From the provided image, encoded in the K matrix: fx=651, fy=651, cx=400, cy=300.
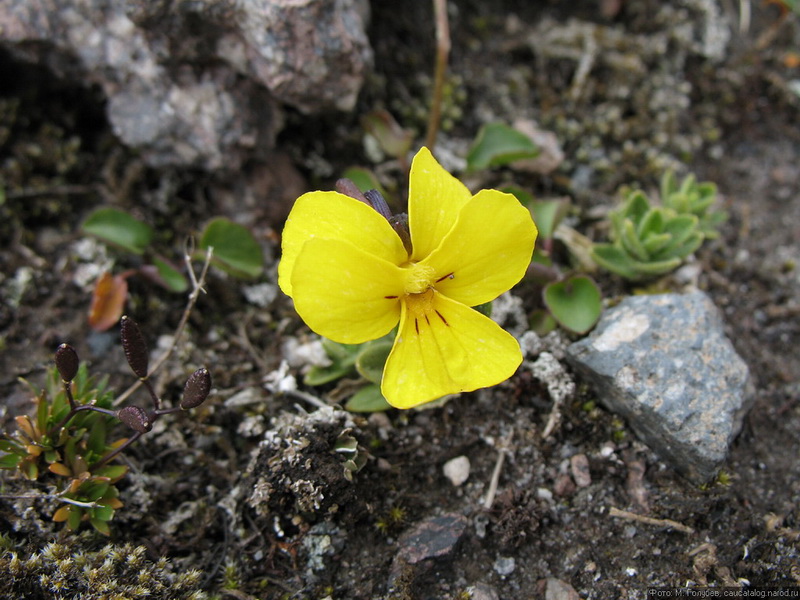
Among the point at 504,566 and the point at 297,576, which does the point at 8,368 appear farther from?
the point at 504,566

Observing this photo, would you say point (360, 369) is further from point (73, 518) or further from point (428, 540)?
point (73, 518)

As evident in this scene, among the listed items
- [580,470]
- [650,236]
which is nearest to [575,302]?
[650,236]

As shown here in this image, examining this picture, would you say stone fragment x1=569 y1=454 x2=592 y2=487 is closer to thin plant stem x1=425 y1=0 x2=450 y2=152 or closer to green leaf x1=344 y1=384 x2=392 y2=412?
green leaf x1=344 y1=384 x2=392 y2=412

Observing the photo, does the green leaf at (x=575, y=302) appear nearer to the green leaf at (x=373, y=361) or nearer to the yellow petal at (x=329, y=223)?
the green leaf at (x=373, y=361)

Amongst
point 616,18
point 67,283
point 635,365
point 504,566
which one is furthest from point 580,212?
point 67,283

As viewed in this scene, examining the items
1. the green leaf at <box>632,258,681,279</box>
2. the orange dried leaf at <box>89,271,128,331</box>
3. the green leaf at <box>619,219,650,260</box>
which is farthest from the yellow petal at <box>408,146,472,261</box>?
the orange dried leaf at <box>89,271,128,331</box>

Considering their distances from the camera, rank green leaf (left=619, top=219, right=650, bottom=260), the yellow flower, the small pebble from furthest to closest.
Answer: green leaf (left=619, top=219, right=650, bottom=260) → the small pebble → the yellow flower

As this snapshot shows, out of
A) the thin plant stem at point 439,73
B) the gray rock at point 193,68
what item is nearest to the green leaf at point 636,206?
the thin plant stem at point 439,73
